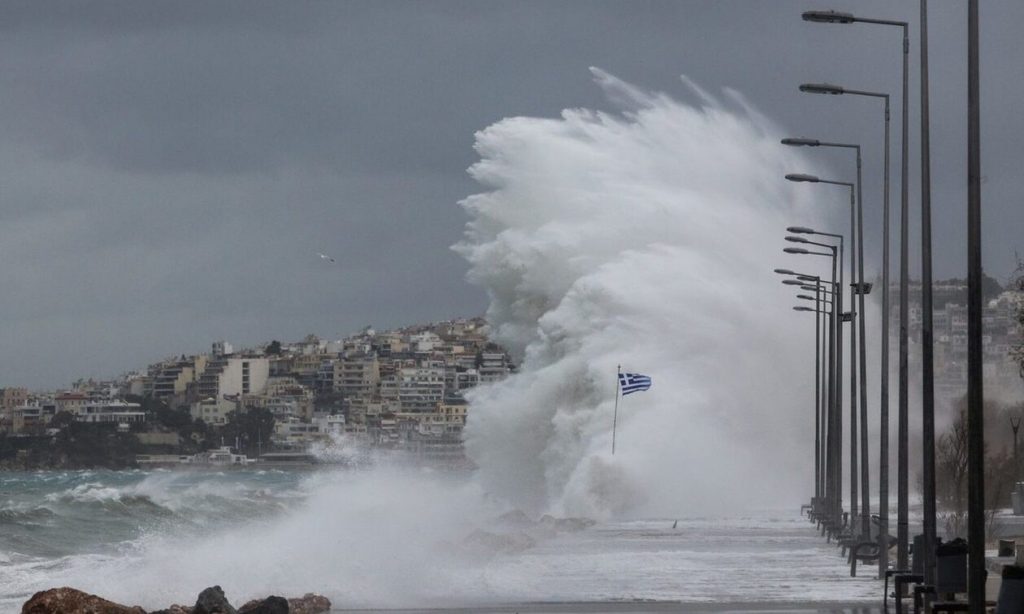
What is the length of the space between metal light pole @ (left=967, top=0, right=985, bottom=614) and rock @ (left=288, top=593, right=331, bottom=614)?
10.5 m

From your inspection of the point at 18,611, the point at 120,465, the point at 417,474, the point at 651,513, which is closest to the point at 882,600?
the point at 18,611

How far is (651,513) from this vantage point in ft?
190

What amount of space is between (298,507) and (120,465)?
131249 mm

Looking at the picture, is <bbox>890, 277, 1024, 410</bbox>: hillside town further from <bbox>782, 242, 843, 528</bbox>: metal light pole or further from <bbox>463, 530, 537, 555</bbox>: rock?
<bbox>463, 530, 537, 555</bbox>: rock

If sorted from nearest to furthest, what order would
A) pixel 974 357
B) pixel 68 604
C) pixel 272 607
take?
pixel 974 357 → pixel 272 607 → pixel 68 604

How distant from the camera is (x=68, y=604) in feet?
77.1

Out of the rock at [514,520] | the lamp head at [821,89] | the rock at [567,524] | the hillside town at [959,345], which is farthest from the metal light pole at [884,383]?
the hillside town at [959,345]

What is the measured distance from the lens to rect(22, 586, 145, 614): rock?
2344cm

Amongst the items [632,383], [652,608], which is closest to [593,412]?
[632,383]

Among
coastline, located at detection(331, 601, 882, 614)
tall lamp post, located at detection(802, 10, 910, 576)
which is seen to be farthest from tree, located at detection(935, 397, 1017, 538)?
coastline, located at detection(331, 601, 882, 614)

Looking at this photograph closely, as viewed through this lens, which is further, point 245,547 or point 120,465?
point 120,465

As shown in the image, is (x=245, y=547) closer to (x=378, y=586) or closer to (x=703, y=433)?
(x=378, y=586)

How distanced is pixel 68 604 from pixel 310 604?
313 centimetres

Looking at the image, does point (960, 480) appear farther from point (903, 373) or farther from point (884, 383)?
point (903, 373)
